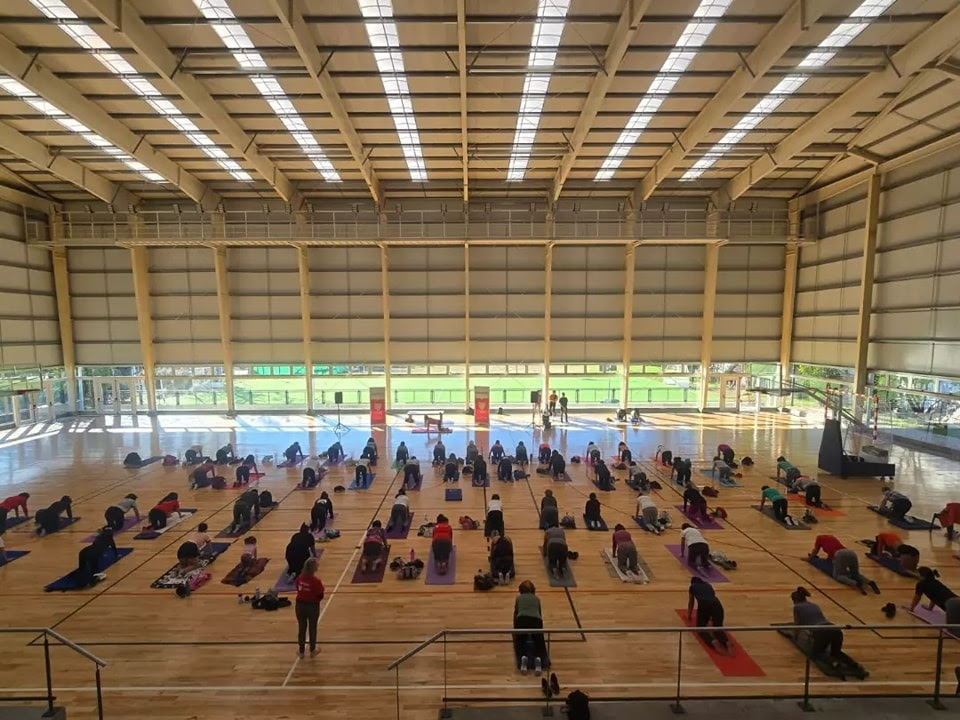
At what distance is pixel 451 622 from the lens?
8781mm

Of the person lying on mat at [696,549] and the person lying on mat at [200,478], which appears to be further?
the person lying on mat at [200,478]

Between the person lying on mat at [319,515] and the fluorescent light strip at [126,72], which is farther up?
the fluorescent light strip at [126,72]

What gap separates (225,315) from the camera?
30.1 m

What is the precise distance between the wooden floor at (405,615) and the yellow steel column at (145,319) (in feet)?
47.4

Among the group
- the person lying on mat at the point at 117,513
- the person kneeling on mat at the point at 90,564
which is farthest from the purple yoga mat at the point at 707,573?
the person lying on mat at the point at 117,513

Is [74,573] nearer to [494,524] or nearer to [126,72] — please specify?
[494,524]

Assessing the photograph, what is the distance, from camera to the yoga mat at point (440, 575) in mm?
10242

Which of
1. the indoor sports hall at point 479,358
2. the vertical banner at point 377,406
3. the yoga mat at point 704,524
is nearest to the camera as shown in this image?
the indoor sports hall at point 479,358

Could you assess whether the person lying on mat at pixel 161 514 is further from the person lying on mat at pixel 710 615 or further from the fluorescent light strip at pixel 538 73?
the fluorescent light strip at pixel 538 73

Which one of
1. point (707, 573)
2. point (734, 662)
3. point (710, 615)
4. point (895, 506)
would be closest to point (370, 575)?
point (710, 615)

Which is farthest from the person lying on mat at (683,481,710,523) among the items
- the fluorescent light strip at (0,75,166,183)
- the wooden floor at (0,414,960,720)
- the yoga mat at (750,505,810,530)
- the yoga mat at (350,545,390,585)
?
the fluorescent light strip at (0,75,166,183)

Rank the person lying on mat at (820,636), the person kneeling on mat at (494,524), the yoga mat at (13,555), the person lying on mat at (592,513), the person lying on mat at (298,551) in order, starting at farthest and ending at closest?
the person lying on mat at (592,513) → the person kneeling on mat at (494,524) → the yoga mat at (13,555) → the person lying on mat at (298,551) → the person lying on mat at (820,636)

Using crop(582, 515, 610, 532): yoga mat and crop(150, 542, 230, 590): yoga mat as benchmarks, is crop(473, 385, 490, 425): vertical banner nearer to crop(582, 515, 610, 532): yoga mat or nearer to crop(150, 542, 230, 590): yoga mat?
crop(582, 515, 610, 532): yoga mat

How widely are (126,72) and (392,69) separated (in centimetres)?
923
